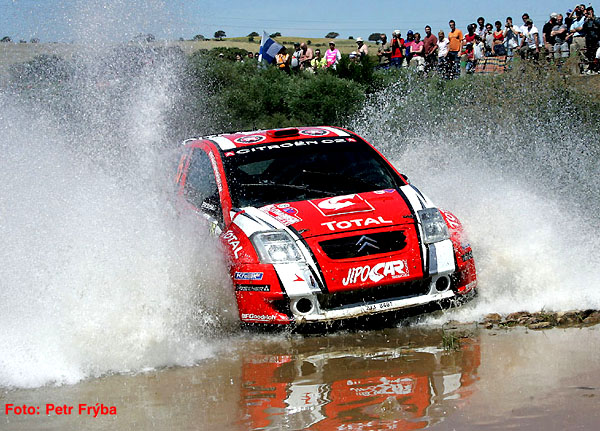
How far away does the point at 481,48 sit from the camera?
1839cm

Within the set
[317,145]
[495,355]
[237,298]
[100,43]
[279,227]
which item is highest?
[100,43]

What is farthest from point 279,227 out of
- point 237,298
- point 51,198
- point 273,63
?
point 273,63

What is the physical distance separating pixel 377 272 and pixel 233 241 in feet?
3.90

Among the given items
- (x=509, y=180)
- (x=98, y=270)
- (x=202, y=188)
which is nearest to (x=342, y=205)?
(x=202, y=188)

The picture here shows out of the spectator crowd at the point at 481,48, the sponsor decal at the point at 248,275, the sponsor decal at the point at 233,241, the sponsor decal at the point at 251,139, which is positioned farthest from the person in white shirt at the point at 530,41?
the sponsor decal at the point at 248,275

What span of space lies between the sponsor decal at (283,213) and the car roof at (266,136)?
44.3 inches

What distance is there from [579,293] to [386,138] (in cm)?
722

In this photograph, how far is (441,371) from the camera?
16.7ft

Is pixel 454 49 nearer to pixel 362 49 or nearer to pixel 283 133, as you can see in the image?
pixel 362 49

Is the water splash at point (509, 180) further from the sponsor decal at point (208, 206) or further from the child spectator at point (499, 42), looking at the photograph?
the sponsor decal at point (208, 206)

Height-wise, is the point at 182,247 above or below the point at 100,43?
below

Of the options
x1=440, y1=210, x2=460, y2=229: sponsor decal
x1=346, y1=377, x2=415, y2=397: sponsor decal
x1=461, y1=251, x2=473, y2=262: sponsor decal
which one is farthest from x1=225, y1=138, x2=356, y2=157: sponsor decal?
x1=346, y1=377, x2=415, y2=397: sponsor decal

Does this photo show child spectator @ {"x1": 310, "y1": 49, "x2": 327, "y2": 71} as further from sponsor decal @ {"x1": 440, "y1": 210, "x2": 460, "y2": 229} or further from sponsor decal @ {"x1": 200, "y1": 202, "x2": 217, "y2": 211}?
sponsor decal @ {"x1": 440, "y1": 210, "x2": 460, "y2": 229}

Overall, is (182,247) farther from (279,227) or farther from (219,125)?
(219,125)
